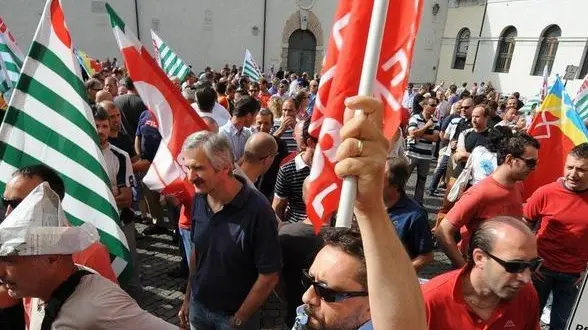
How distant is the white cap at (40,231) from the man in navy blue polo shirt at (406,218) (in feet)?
5.71

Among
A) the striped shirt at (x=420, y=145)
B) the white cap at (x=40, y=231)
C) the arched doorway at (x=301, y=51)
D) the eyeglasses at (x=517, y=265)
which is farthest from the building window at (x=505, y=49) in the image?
the white cap at (x=40, y=231)

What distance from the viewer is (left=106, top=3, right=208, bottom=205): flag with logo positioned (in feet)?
10.3

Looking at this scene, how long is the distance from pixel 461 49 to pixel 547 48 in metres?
6.06

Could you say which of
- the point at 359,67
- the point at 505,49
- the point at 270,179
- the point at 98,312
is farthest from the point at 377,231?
the point at 505,49

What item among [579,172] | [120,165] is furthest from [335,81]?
[120,165]

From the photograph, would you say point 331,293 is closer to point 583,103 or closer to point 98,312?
point 98,312

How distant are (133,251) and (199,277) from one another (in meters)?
1.41

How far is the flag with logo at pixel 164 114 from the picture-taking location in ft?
10.3

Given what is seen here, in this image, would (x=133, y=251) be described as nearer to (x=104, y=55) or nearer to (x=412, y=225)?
(x=412, y=225)

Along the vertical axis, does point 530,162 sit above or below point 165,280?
above

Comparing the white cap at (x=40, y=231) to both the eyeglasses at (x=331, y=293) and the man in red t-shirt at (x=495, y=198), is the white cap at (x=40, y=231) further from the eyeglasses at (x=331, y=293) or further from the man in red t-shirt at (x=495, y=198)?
the man in red t-shirt at (x=495, y=198)

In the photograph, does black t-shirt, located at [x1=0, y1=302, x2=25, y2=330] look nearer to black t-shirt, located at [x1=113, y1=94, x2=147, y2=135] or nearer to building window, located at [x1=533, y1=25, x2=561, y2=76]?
black t-shirt, located at [x1=113, y1=94, x2=147, y2=135]

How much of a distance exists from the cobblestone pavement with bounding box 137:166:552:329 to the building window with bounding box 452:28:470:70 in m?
23.9

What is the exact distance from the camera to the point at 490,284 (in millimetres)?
1829
